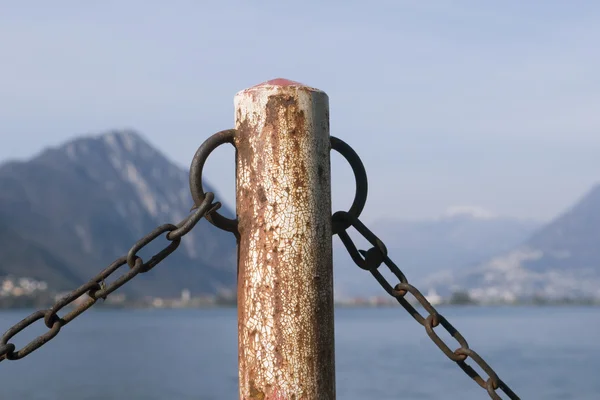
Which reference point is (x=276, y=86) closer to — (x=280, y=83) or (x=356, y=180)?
(x=280, y=83)

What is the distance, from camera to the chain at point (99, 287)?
3.53 meters

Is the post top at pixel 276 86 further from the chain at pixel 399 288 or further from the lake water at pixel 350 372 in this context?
the lake water at pixel 350 372

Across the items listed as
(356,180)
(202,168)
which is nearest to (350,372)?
(356,180)

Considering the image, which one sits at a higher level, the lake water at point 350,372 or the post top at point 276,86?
the lake water at point 350,372

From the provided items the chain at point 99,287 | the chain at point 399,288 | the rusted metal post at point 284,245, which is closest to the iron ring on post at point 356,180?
the chain at point 399,288

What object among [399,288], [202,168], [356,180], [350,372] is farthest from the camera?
[350,372]

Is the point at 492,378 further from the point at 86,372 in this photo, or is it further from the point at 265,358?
the point at 86,372

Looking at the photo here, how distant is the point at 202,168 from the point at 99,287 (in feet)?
1.96

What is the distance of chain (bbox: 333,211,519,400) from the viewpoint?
151 inches

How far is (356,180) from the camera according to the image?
4.15 meters

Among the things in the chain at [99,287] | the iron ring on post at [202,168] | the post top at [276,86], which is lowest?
the chain at [99,287]

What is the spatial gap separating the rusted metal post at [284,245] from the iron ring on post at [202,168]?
0.06 m

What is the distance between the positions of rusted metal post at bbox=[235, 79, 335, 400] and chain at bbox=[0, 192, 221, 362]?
0.20m

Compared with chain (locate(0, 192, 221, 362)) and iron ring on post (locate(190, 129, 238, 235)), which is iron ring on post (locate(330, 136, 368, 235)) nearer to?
iron ring on post (locate(190, 129, 238, 235))
